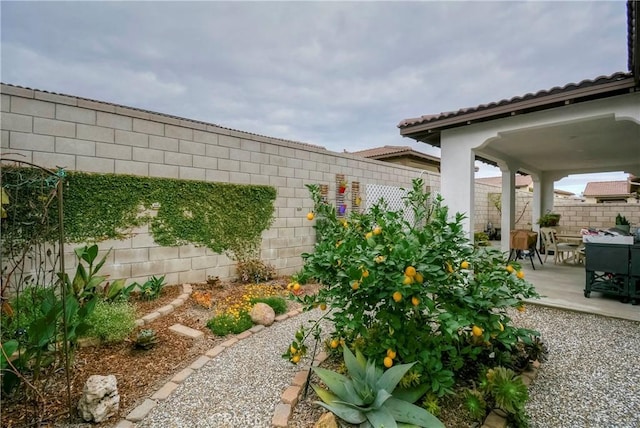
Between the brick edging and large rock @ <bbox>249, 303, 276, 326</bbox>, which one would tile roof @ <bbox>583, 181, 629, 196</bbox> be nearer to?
large rock @ <bbox>249, 303, 276, 326</bbox>

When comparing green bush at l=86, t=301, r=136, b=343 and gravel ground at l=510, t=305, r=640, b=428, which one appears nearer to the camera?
gravel ground at l=510, t=305, r=640, b=428

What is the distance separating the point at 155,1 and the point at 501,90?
8.65 m

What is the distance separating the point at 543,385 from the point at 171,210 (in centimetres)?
487

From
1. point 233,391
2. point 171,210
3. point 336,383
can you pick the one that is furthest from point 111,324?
point 336,383

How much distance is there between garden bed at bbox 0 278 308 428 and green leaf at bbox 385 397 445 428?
71.0 inches

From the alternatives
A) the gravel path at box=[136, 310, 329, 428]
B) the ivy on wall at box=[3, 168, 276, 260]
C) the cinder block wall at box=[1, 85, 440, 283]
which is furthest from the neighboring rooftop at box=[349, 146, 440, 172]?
the gravel path at box=[136, 310, 329, 428]

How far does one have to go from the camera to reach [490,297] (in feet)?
6.21

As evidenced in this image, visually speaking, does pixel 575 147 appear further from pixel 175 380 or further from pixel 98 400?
pixel 98 400

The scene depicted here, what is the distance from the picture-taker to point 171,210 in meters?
4.63

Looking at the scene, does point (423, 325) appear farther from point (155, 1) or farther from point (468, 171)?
point (155, 1)

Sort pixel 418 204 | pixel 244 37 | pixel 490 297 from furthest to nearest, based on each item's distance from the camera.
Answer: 1. pixel 244 37
2. pixel 418 204
3. pixel 490 297

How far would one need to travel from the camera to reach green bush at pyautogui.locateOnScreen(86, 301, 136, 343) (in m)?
2.84

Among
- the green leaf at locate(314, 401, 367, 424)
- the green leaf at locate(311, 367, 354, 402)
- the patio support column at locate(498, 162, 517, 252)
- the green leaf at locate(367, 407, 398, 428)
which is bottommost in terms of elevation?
the green leaf at locate(314, 401, 367, 424)

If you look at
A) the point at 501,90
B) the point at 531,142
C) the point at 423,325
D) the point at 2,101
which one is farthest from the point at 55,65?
the point at 501,90
